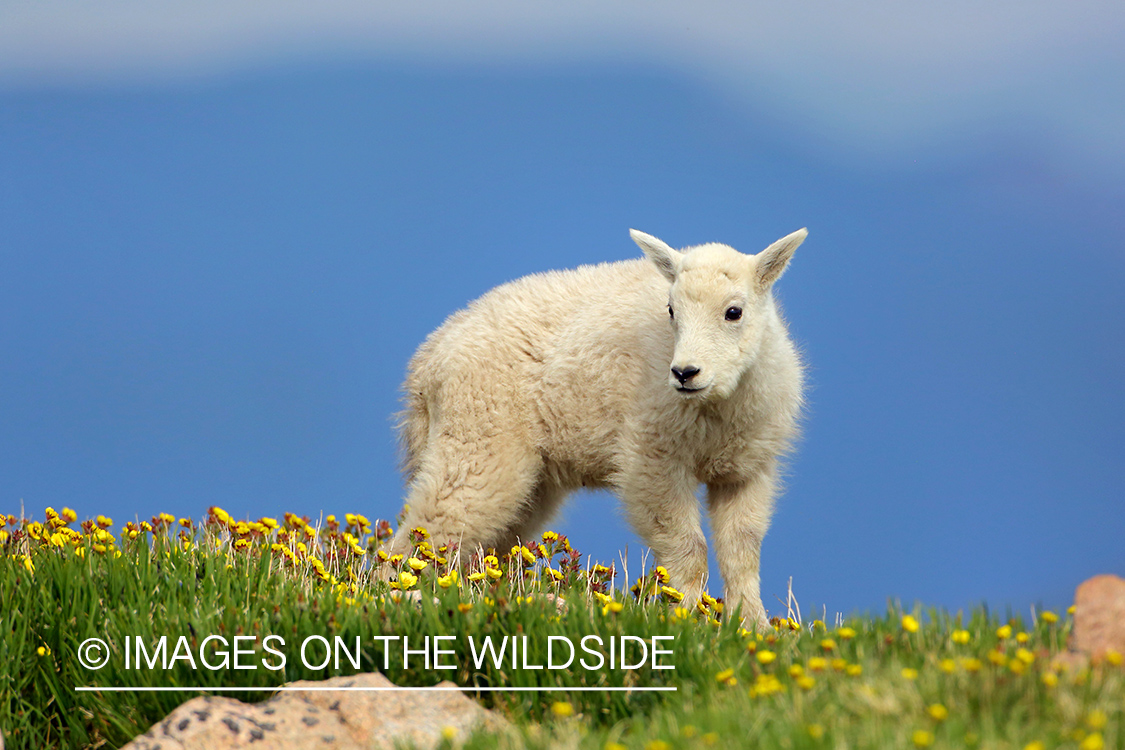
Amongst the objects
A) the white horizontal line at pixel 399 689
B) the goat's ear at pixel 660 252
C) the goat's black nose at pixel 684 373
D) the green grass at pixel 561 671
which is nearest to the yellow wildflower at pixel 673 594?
the green grass at pixel 561 671

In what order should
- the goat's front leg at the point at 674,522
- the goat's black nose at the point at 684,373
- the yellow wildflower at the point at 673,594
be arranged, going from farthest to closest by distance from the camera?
the goat's front leg at the point at 674,522 < the goat's black nose at the point at 684,373 < the yellow wildflower at the point at 673,594

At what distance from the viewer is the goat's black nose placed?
5.57 metres

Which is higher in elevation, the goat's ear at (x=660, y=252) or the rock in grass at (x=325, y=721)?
the goat's ear at (x=660, y=252)

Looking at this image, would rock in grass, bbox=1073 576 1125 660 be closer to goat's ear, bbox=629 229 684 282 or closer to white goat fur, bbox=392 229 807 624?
white goat fur, bbox=392 229 807 624

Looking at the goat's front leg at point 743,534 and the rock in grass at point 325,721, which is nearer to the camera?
A: the rock in grass at point 325,721

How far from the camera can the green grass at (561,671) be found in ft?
9.77

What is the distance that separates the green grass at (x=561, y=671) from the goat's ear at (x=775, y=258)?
7.02 ft

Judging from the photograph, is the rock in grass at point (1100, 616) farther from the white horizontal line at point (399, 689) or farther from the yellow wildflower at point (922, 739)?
the white horizontal line at point (399, 689)

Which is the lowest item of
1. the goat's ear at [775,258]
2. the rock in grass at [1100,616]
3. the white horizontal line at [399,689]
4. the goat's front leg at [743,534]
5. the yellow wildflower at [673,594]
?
the white horizontal line at [399,689]

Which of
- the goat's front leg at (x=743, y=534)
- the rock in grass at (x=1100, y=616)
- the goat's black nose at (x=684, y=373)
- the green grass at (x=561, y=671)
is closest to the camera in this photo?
the green grass at (x=561, y=671)

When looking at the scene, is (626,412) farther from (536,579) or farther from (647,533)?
(536,579)

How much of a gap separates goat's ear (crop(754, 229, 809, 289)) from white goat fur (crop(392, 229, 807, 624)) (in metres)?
0.01

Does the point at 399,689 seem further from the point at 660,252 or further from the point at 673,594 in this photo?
the point at 660,252

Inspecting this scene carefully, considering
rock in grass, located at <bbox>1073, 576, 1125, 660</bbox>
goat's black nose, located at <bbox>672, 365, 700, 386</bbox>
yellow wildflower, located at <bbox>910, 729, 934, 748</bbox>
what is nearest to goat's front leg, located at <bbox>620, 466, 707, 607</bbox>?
goat's black nose, located at <bbox>672, 365, 700, 386</bbox>
